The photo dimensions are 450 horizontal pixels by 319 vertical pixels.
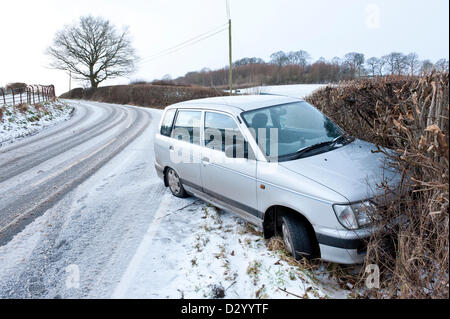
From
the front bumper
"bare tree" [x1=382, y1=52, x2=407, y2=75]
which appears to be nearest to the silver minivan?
the front bumper

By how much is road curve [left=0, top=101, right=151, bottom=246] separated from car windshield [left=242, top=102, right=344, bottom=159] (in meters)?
3.84

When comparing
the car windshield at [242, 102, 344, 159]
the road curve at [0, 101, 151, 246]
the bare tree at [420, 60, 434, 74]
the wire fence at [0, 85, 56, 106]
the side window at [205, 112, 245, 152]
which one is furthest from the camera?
the wire fence at [0, 85, 56, 106]

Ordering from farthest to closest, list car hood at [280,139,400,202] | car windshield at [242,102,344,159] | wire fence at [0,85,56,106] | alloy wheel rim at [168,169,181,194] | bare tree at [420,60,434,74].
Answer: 1. wire fence at [0,85,56,106]
2. alloy wheel rim at [168,169,181,194]
3. car windshield at [242,102,344,159]
4. bare tree at [420,60,434,74]
5. car hood at [280,139,400,202]

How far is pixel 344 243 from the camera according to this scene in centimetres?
285

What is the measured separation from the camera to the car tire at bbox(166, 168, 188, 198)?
5379mm

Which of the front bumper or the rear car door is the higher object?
the rear car door

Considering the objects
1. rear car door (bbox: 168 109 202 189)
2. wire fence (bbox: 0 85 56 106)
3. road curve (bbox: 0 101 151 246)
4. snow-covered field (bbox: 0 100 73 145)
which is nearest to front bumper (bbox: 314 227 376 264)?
rear car door (bbox: 168 109 202 189)

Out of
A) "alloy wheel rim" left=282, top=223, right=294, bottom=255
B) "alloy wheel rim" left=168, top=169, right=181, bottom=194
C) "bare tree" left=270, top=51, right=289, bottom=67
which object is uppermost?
"bare tree" left=270, top=51, right=289, bottom=67

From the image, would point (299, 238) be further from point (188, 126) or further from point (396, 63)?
point (396, 63)

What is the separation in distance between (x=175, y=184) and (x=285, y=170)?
106 inches

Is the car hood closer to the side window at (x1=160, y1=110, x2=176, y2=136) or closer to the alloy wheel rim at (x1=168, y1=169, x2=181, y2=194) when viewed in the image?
the alloy wheel rim at (x1=168, y1=169, x2=181, y2=194)

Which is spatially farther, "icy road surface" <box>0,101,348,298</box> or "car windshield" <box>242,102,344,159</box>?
"car windshield" <box>242,102,344,159</box>
